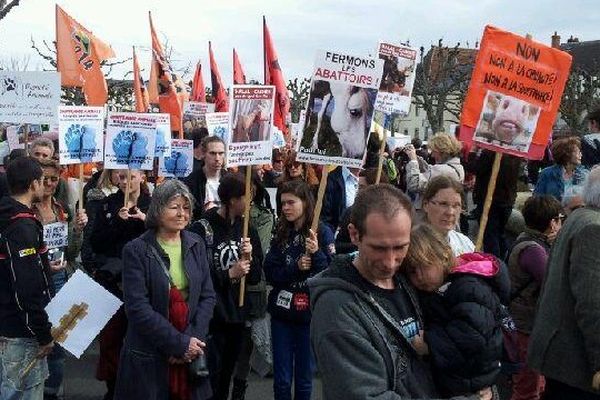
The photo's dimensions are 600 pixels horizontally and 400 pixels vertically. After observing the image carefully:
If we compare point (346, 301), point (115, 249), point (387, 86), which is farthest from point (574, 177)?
point (346, 301)

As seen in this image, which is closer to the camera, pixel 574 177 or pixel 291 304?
pixel 291 304

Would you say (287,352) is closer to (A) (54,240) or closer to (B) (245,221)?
(B) (245,221)

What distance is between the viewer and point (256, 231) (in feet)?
17.9

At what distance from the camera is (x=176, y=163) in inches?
335

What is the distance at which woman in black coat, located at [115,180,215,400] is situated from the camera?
421 cm

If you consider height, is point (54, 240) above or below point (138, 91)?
below

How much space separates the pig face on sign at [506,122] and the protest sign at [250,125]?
5.67 ft

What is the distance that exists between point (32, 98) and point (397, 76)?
347 cm

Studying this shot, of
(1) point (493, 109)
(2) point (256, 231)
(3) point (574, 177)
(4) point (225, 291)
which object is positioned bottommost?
(4) point (225, 291)

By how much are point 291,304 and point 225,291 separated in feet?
1.68

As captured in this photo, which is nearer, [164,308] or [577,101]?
[164,308]

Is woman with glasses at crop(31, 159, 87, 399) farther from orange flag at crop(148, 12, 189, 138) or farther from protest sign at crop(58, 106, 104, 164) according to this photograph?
orange flag at crop(148, 12, 189, 138)

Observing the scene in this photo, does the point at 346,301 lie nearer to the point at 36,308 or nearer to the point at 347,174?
the point at 36,308

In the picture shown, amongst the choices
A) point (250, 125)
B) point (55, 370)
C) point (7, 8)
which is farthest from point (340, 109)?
point (7, 8)
